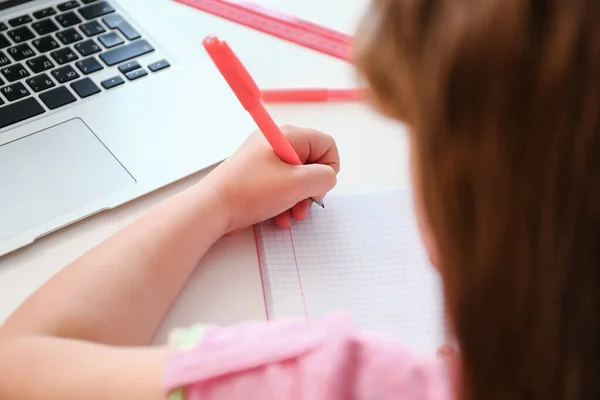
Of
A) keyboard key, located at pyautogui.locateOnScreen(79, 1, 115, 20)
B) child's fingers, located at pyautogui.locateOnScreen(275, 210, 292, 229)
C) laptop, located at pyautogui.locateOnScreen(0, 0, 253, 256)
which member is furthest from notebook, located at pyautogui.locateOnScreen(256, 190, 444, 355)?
keyboard key, located at pyautogui.locateOnScreen(79, 1, 115, 20)

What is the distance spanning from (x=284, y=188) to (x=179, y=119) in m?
0.14

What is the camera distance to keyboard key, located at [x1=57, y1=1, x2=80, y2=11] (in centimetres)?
75

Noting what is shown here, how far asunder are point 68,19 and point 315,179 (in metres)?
0.34

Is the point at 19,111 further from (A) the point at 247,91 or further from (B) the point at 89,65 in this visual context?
(A) the point at 247,91

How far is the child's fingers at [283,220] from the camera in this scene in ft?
1.98

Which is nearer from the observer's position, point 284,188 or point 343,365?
point 343,365

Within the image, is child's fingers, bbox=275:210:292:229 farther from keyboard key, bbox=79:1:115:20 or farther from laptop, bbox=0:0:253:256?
keyboard key, bbox=79:1:115:20

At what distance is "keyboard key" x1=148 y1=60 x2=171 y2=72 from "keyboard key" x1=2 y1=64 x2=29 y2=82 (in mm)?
120

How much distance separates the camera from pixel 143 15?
0.76m

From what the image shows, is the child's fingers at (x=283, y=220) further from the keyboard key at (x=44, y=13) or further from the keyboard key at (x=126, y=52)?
the keyboard key at (x=44, y=13)

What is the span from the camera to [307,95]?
28.4 inches

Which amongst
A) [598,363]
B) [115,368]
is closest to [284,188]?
[115,368]

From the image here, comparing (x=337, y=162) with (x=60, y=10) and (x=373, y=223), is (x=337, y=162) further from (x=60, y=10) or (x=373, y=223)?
(x=60, y=10)

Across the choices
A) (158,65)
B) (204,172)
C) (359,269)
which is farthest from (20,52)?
(359,269)
